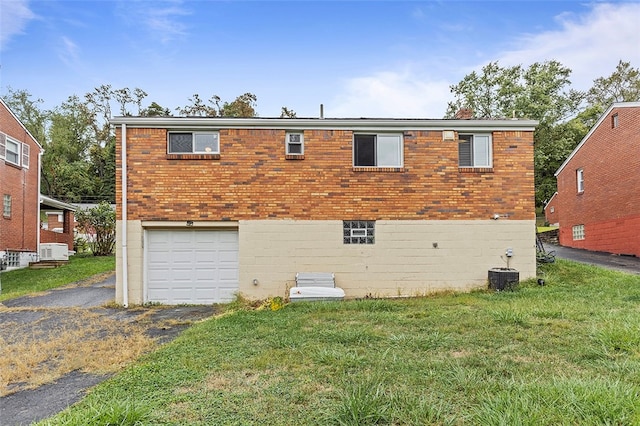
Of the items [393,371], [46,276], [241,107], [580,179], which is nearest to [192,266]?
[393,371]

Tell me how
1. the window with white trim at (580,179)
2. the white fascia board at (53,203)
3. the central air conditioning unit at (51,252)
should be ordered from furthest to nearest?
A: the window with white trim at (580,179) → the white fascia board at (53,203) → the central air conditioning unit at (51,252)

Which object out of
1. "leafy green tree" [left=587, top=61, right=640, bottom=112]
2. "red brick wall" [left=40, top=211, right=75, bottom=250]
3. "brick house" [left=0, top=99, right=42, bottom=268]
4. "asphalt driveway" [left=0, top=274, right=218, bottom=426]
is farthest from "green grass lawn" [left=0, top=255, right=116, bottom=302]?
"leafy green tree" [left=587, top=61, right=640, bottom=112]

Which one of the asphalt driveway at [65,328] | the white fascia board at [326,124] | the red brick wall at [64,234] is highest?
the white fascia board at [326,124]

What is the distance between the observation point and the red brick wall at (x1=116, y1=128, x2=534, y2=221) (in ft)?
32.6

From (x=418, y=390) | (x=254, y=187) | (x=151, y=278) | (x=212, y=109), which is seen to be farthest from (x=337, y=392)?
(x=212, y=109)

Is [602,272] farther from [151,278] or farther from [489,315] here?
[151,278]

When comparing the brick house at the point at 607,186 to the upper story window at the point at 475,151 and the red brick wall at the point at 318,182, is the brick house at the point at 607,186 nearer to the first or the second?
the red brick wall at the point at 318,182

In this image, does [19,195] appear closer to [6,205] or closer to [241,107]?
[6,205]

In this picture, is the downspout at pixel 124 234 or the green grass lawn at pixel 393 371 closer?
the green grass lawn at pixel 393 371

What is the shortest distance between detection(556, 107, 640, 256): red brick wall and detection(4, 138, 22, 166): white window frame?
2830 cm

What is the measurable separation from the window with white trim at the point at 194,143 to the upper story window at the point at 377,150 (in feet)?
13.2

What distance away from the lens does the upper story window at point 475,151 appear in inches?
413

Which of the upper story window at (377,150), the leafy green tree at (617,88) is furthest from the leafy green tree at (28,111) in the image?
the leafy green tree at (617,88)

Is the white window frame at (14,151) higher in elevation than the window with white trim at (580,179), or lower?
higher
